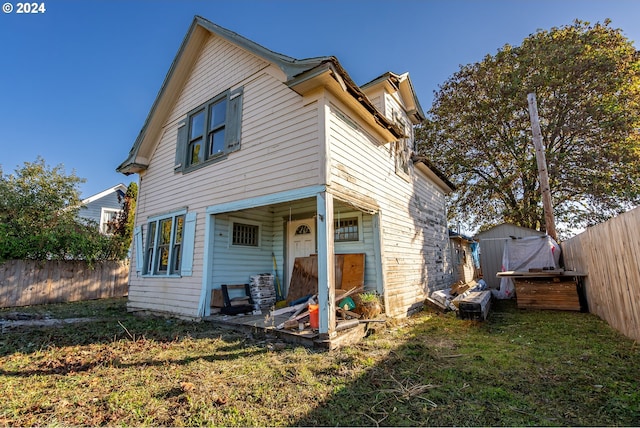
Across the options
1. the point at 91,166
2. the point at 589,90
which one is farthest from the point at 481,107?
the point at 91,166

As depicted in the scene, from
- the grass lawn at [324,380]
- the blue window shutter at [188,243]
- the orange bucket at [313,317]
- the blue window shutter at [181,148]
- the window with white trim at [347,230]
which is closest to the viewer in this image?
the grass lawn at [324,380]

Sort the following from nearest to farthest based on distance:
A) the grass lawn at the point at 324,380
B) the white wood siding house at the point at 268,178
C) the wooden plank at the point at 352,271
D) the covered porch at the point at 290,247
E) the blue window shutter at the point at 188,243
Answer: the grass lawn at the point at 324,380 → the covered porch at the point at 290,247 → the white wood siding house at the point at 268,178 → the wooden plank at the point at 352,271 → the blue window shutter at the point at 188,243

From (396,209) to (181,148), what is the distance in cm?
665

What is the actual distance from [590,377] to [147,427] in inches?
190

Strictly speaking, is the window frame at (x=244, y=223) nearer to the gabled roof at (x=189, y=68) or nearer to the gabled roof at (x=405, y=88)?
the gabled roof at (x=189, y=68)

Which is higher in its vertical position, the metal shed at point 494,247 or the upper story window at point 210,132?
the upper story window at point 210,132

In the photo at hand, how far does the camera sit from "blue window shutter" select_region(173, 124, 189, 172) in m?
8.53

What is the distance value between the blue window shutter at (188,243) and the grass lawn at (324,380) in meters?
2.05

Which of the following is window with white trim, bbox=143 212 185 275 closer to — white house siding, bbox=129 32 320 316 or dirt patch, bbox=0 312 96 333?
white house siding, bbox=129 32 320 316

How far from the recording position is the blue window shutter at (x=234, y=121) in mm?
7152

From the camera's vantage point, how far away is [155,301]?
27.5ft

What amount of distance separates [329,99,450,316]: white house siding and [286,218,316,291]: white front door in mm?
2237

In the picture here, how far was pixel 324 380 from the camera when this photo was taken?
3.47 m

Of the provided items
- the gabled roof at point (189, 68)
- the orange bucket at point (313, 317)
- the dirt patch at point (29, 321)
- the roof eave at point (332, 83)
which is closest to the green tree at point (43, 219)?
the dirt patch at point (29, 321)
